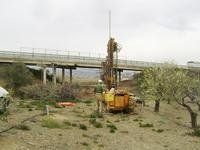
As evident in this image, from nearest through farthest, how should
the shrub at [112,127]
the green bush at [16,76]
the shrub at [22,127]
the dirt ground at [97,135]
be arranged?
the dirt ground at [97,135]
the shrub at [22,127]
the shrub at [112,127]
the green bush at [16,76]

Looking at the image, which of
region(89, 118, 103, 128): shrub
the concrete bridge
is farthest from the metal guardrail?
region(89, 118, 103, 128): shrub

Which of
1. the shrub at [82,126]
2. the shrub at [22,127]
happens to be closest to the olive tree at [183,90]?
the shrub at [82,126]

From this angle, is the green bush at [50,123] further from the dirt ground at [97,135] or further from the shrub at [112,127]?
the shrub at [112,127]

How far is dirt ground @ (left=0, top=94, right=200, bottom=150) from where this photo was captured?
25.0 metres

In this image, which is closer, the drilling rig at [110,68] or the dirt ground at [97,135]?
the dirt ground at [97,135]

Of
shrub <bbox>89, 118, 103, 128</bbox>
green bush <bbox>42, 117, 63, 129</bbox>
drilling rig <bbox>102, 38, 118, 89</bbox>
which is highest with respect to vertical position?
drilling rig <bbox>102, 38, 118, 89</bbox>

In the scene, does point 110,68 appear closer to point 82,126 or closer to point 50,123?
point 82,126

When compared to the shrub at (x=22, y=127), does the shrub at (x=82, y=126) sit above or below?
below

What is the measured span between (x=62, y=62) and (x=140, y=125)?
47418 mm

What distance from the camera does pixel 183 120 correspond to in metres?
48.9

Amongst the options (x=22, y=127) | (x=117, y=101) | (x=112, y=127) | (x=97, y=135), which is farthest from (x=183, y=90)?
(x=22, y=127)

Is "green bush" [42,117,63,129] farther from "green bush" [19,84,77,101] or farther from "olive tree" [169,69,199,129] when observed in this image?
"green bush" [19,84,77,101]

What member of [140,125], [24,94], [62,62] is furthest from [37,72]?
[140,125]

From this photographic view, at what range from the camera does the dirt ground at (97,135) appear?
25.0 metres
